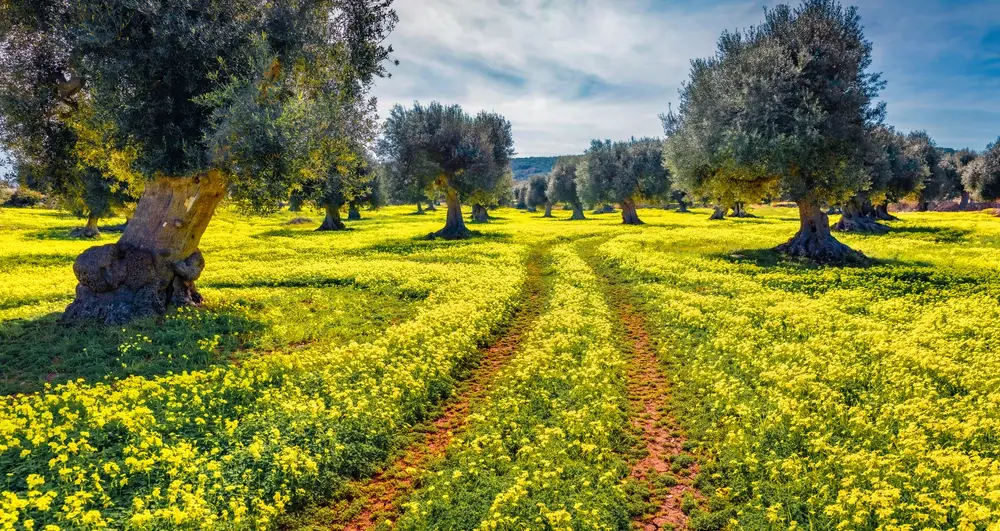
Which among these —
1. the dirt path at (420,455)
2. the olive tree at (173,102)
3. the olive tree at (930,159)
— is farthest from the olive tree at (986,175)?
the olive tree at (173,102)

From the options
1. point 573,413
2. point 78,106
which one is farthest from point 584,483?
point 78,106

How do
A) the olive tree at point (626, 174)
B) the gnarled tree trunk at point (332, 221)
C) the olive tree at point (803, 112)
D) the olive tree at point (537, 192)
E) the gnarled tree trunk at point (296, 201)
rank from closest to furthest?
the gnarled tree trunk at point (296, 201) < the olive tree at point (803, 112) < the gnarled tree trunk at point (332, 221) < the olive tree at point (626, 174) < the olive tree at point (537, 192)

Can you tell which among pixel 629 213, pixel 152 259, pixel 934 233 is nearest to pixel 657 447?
pixel 152 259

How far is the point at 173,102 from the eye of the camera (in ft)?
52.3

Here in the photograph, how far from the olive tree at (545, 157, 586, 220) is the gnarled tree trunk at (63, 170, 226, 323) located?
75239 millimetres

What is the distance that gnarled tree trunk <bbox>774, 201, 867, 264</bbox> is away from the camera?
30.4m

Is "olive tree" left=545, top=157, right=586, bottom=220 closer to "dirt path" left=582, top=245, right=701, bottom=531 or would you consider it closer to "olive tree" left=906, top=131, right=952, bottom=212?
"olive tree" left=906, top=131, right=952, bottom=212

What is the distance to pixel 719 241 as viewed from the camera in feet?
142

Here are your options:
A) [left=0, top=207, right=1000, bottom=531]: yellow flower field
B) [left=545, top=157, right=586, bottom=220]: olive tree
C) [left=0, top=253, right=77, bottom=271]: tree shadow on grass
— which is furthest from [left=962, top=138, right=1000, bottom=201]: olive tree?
[left=0, top=253, right=77, bottom=271]: tree shadow on grass

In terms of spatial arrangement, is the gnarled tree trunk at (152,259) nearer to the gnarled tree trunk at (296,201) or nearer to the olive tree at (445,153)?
the gnarled tree trunk at (296,201)

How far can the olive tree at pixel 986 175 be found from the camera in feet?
222

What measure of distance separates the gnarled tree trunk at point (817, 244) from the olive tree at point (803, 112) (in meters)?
0.06

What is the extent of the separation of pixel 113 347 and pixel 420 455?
10.7 m

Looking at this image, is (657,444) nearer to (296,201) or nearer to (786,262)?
(786,262)
